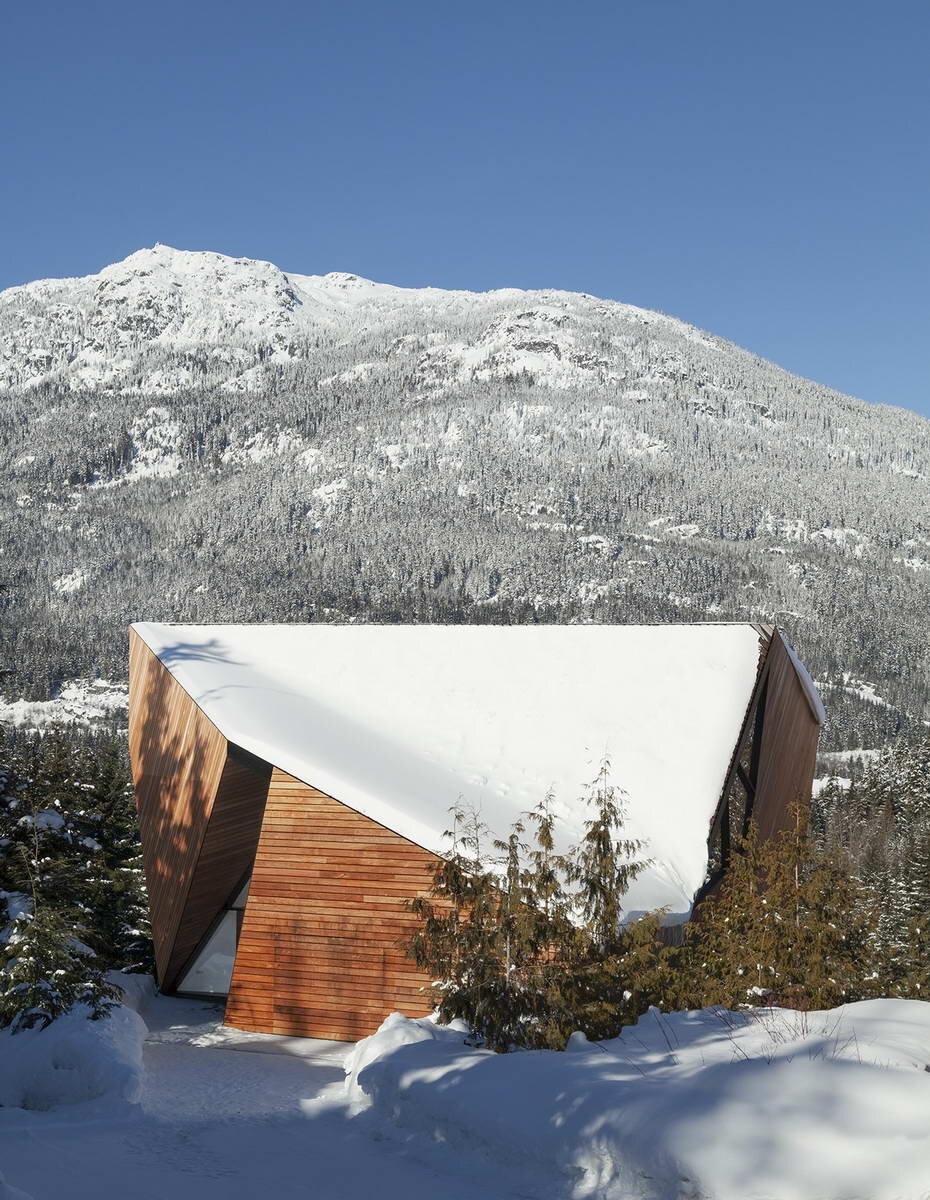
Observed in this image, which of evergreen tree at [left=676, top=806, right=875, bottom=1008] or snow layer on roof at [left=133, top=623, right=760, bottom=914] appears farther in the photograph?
snow layer on roof at [left=133, top=623, right=760, bottom=914]

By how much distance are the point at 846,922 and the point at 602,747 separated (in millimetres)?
4329

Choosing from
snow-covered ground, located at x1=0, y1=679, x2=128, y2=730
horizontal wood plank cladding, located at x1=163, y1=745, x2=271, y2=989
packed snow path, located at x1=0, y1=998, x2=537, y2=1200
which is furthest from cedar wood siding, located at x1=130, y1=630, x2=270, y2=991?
snow-covered ground, located at x1=0, y1=679, x2=128, y2=730

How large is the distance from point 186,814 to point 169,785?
2.97 feet

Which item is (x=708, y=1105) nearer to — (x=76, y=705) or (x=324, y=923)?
(x=324, y=923)

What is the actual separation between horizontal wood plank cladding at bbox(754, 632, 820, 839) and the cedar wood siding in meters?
7.04

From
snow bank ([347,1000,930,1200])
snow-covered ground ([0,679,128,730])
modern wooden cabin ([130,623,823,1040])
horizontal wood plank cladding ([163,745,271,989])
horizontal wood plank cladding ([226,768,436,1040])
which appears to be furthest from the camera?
snow-covered ground ([0,679,128,730])

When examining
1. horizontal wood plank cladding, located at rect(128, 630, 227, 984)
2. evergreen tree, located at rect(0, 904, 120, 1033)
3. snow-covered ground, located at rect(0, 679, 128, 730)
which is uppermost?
snow-covered ground, located at rect(0, 679, 128, 730)

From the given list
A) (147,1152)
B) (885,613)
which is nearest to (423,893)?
(147,1152)

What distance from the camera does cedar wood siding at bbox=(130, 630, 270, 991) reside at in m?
13.1

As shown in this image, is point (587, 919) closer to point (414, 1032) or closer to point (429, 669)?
point (414, 1032)

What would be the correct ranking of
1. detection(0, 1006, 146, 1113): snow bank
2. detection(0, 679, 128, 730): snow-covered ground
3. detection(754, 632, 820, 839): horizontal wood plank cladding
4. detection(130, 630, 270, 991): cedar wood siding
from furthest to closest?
1. detection(0, 679, 128, 730): snow-covered ground
2. detection(754, 632, 820, 839): horizontal wood plank cladding
3. detection(130, 630, 270, 991): cedar wood siding
4. detection(0, 1006, 146, 1113): snow bank

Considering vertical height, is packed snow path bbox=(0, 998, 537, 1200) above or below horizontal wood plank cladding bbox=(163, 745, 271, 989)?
below

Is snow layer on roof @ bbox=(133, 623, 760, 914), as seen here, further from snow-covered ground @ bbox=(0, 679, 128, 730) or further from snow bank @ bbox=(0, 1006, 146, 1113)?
snow-covered ground @ bbox=(0, 679, 128, 730)

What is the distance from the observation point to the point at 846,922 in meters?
9.33
